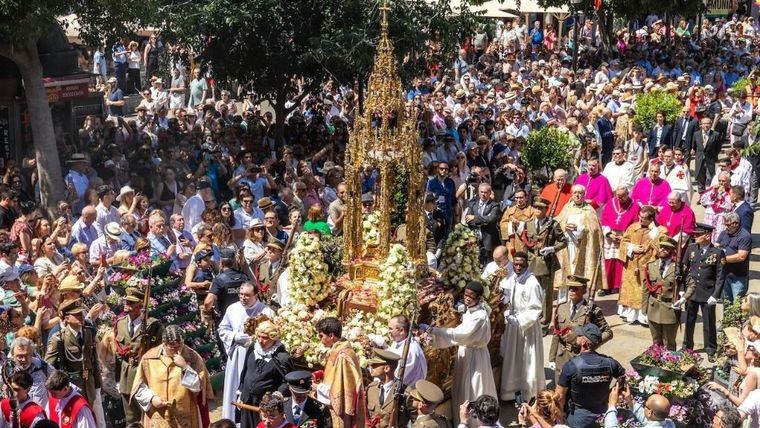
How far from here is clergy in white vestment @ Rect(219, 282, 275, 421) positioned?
11.9 meters

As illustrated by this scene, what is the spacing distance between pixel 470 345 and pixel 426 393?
7.42ft

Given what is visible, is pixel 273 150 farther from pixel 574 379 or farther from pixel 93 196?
pixel 574 379

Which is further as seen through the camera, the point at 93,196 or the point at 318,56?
the point at 318,56

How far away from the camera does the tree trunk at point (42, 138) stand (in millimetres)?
19062

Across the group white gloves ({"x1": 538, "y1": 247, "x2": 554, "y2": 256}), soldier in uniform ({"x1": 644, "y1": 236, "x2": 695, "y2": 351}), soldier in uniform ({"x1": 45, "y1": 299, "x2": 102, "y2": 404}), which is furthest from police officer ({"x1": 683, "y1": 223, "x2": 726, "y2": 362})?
soldier in uniform ({"x1": 45, "y1": 299, "x2": 102, "y2": 404})

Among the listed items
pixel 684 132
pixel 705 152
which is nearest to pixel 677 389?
pixel 705 152

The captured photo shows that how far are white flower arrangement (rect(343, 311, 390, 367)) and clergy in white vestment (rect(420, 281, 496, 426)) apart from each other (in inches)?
18.0

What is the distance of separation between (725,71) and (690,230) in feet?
64.8

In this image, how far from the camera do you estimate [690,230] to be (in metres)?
16.6

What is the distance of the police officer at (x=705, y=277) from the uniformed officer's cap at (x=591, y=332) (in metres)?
3.35

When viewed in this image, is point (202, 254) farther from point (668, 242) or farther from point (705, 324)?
point (705, 324)

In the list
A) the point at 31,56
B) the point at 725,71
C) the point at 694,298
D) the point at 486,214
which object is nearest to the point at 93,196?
the point at 31,56

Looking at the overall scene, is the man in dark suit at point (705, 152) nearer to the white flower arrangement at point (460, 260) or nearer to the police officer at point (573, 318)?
the police officer at point (573, 318)

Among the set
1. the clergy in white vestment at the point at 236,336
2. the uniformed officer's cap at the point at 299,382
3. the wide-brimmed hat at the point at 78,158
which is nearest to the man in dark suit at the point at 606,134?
the wide-brimmed hat at the point at 78,158
